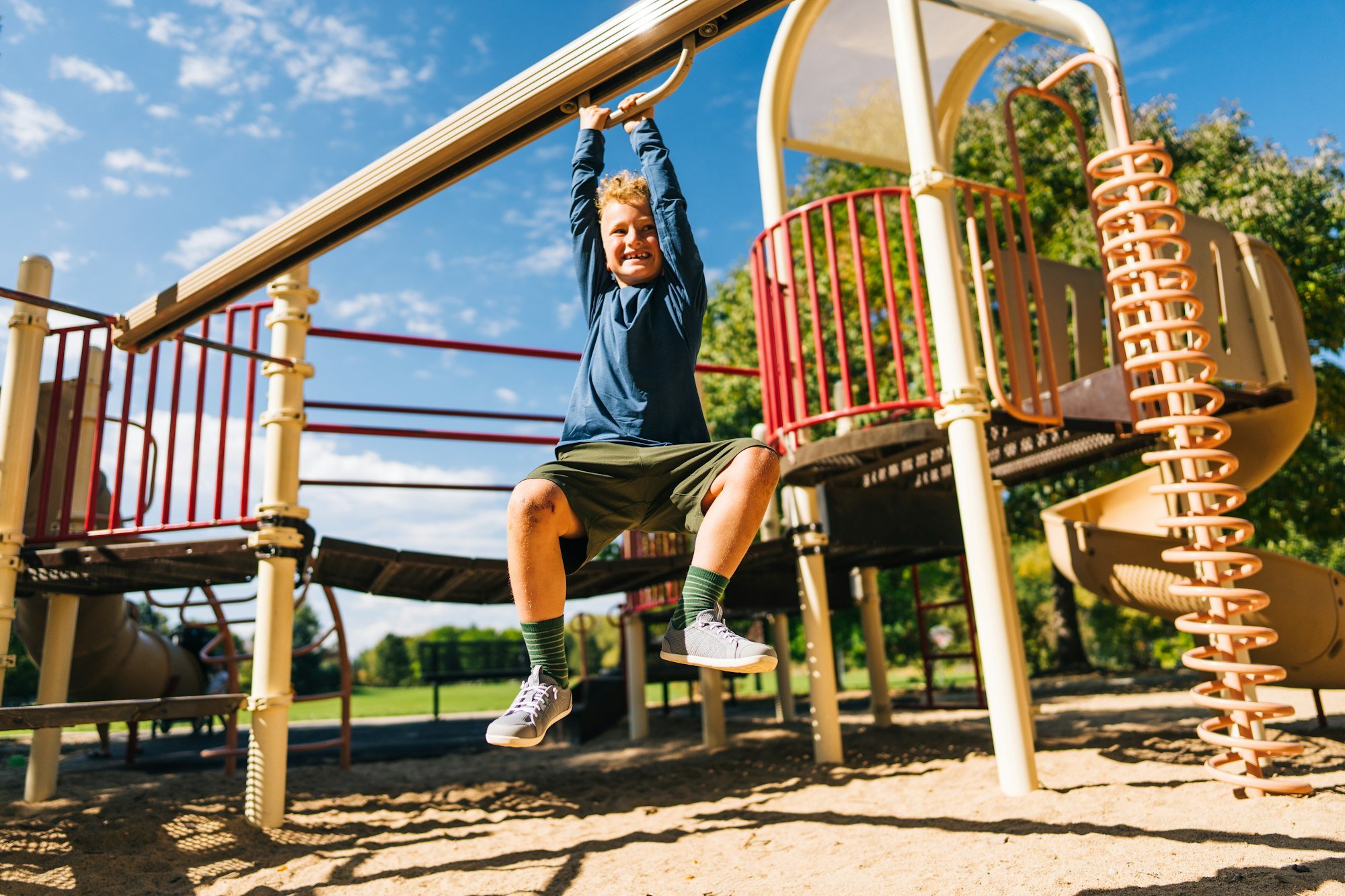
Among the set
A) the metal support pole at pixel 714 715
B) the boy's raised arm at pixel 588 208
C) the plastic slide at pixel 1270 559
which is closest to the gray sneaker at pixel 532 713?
the boy's raised arm at pixel 588 208

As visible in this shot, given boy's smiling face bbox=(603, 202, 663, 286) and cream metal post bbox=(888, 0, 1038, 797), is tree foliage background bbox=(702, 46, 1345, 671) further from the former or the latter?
boy's smiling face bbox=(603, 202, 663, 286)

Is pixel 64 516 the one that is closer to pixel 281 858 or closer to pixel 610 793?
pixel 281 858

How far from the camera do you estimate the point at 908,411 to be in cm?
580

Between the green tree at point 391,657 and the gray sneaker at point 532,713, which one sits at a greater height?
the green tree at point 391,657

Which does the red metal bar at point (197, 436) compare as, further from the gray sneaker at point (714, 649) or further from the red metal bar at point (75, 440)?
the gray sneaker at point (714, 649)

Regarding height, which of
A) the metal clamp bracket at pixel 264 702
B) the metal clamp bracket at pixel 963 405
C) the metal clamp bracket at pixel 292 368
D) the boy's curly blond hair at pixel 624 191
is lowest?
the metal clamp bracket at pixel 264 702

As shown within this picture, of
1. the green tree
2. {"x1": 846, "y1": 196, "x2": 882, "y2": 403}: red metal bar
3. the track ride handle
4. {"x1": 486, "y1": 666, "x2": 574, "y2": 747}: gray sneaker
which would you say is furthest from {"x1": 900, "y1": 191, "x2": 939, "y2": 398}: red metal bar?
the green tree

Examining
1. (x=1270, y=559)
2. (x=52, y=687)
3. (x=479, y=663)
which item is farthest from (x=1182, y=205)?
(x=479, y=663)

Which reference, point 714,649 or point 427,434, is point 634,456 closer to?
point 714,649

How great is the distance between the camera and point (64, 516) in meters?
5.16

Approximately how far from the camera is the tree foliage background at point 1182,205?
38.9 ft

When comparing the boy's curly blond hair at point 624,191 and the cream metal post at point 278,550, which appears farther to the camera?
the cream metal post at point 278,550

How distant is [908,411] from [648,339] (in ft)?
12.6

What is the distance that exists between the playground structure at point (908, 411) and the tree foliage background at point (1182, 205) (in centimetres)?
682
